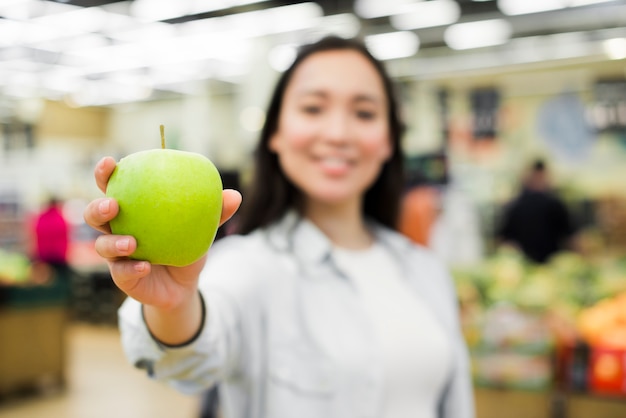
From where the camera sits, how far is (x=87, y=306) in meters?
11.4

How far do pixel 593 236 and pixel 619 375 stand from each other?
921 centimetres

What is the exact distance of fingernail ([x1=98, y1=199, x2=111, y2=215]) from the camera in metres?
0.89

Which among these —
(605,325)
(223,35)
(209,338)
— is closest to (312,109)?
(209,338)

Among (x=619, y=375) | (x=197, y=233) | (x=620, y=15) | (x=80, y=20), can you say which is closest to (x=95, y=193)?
(x=80, y=20)

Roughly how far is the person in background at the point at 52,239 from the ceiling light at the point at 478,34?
6.69 metres

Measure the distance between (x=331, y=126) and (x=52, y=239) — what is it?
802cm

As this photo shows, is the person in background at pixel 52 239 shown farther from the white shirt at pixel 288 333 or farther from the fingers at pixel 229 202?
the fingers at pixel 229 202

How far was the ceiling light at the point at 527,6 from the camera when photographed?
29.0 feet

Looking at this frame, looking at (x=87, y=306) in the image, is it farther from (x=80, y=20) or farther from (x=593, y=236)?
(x=593, y=236)

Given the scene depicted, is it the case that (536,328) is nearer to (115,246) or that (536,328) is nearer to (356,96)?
(356,96)

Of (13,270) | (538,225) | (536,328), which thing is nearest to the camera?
(536,328)

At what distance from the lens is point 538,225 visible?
23.8 ft

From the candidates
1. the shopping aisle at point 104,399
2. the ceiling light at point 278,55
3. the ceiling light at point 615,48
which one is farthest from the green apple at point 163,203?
the ceiling light at point 615,48

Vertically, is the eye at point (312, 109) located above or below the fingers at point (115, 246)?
above
